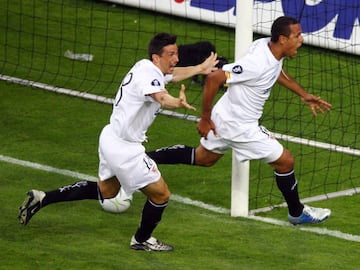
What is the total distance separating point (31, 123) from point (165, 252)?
15.9 feet

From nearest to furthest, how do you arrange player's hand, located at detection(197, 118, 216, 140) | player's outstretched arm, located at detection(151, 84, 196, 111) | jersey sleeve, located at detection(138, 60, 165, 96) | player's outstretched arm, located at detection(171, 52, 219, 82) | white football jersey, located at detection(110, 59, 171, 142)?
player's outstretched arm, located at detection(151, 84, 196, 111) < jersey sleeve, located at detection(138, 60, 165, 96) < white football jersey, located at detection(110, 59, 171, 142) < player's outstretched arm, located at detection(171, 52, 219, 82) < player's hand, located at detection(197, 118, 216, 140)

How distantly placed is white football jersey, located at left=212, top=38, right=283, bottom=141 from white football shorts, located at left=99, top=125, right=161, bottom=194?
44.6 inches

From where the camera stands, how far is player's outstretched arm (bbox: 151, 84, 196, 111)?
394 inches

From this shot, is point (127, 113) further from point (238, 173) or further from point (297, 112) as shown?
point (297, 112)

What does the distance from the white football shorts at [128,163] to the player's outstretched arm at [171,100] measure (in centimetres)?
61

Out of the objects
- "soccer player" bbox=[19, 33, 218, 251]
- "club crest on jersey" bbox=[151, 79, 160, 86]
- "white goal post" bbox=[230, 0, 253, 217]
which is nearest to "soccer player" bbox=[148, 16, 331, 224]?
"white goal post" bbox=[230, 0, 253, 217]

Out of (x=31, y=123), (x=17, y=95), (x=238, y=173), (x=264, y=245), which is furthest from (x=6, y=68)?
(x=264, y=245)

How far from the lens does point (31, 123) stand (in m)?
15.2

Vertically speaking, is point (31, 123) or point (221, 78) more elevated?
point (221, 78)

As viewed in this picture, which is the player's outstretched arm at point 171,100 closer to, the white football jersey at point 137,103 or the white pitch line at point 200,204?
the white football jersey at point 137,103

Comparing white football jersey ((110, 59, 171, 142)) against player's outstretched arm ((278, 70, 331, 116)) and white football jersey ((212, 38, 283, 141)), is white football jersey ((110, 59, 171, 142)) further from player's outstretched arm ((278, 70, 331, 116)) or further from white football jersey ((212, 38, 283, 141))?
player's outstretched arm ((278, 70, 331, 116))

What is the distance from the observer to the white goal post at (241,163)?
11906mm

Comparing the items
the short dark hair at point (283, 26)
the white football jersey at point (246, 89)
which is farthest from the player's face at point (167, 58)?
the short dark hair at point (283, 26)

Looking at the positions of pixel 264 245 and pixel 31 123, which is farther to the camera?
pixel 31 123
